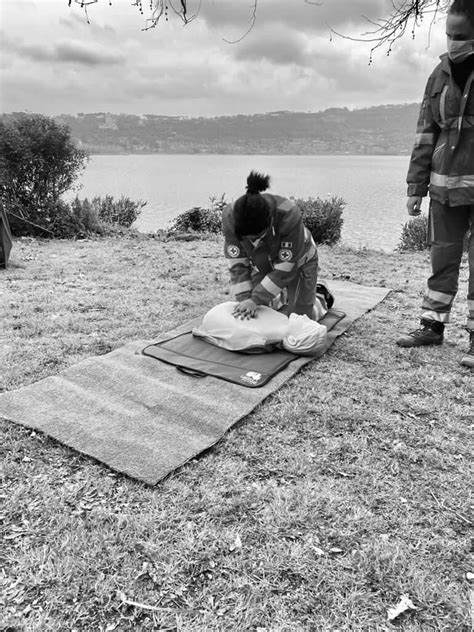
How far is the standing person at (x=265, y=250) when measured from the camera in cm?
301

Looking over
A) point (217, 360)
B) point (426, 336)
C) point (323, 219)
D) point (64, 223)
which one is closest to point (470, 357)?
point (426, 336)

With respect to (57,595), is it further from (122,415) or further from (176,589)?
(122,415)

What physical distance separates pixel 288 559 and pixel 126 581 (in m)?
0.57

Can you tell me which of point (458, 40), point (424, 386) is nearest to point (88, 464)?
point (424, 386)

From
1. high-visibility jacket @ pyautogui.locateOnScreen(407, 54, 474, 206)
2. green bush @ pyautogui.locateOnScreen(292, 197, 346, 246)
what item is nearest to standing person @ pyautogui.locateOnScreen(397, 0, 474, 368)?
high-visibility jacket @ pyautogui.locateOnScreen(407, 54, 474, 206)

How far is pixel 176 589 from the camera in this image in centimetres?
155

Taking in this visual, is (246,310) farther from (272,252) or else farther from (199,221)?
(199,221)

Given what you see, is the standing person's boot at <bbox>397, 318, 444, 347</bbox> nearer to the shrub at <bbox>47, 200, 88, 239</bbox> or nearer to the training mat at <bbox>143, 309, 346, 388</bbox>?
the training mat at <bbox>143, 309, 346, 388</bbox>

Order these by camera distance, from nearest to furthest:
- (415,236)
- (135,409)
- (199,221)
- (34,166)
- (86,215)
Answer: (135,409) → (34,166) → (86,215) → (415,236) → (199,221)

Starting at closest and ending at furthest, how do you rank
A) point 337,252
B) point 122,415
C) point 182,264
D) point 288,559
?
point 288,559
point 122,415
point 182,264
point 337,252

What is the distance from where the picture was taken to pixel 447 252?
3359 millimetres

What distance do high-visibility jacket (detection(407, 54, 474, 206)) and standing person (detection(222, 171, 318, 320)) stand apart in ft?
3.25

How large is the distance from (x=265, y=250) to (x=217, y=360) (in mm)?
906

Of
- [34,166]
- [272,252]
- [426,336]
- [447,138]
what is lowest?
[426,336]
